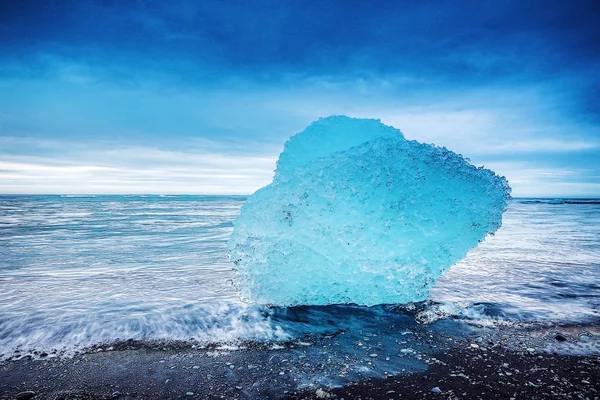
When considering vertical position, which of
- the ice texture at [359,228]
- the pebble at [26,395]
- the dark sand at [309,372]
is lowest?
the pebble at [26,395]

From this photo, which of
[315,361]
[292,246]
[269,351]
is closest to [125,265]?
[292,246]

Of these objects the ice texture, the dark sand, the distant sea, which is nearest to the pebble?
the dark sand

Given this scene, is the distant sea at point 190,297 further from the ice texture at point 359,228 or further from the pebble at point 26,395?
the pebble at point 26,395

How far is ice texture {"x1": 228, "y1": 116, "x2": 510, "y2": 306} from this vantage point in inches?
226

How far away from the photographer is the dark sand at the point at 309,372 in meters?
3.27

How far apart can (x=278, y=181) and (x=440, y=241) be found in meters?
3.02

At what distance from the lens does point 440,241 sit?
19.8ft

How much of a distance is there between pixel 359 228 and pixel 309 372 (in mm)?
2683

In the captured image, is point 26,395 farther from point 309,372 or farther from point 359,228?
point 359,228

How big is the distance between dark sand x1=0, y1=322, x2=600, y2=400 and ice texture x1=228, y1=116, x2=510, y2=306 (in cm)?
149

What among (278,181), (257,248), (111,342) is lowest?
(111,342)

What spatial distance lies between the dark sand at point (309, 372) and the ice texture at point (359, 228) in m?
1.49

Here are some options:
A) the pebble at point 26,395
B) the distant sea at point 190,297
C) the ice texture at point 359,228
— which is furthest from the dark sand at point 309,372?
the ice texture at point 359,228

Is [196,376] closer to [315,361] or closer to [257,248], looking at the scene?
[315,361]
